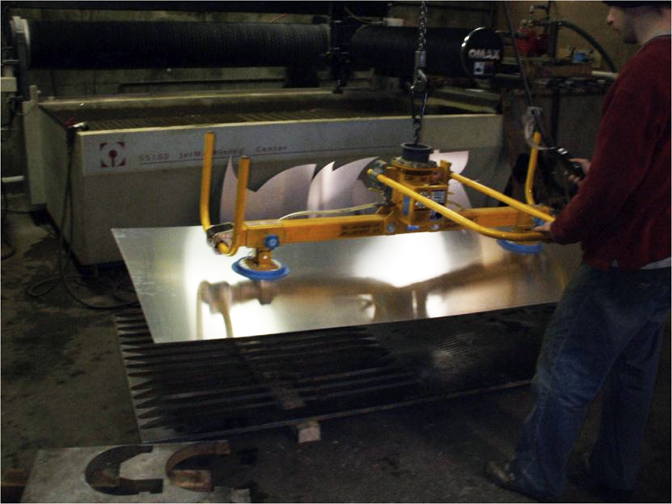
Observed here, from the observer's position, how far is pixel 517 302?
6.49 feet

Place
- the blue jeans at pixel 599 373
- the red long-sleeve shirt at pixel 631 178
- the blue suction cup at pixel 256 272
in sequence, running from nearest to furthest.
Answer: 1. the red long-sleeve shirt at pixel 631 178
2. the blue jeans at pixel 599 373
3. the blue suction cup at pixel 256 272

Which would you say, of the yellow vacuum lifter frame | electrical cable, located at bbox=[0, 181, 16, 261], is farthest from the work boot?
electrical cable, located at bbox=[0, 181, 16, 261]

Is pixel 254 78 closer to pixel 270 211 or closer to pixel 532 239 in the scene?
pixel 270 211

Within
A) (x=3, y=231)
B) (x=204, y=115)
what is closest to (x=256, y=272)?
(x=204, y=115)

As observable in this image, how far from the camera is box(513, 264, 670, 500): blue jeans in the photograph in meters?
1.49

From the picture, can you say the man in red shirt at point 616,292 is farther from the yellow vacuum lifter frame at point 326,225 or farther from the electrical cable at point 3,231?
the electrical cable at point 3,231

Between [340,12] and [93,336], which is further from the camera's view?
[340,12]

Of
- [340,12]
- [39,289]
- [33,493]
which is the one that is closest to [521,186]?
[340,12]

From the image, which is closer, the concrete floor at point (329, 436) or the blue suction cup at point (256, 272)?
the concrete floor at point (329, 436)

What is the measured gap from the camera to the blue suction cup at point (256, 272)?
6.55 ft

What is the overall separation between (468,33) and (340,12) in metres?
0.85

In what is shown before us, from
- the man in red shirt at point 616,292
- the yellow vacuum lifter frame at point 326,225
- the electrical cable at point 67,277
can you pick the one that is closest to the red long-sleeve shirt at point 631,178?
the man in red shirt at point 616,292

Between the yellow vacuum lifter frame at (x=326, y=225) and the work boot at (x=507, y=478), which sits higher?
the yellow vacuum lifter frame at (x=326, y=225)

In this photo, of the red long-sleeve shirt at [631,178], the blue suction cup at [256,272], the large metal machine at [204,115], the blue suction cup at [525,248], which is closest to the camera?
the red long-sleeve shirt at [631,178]
